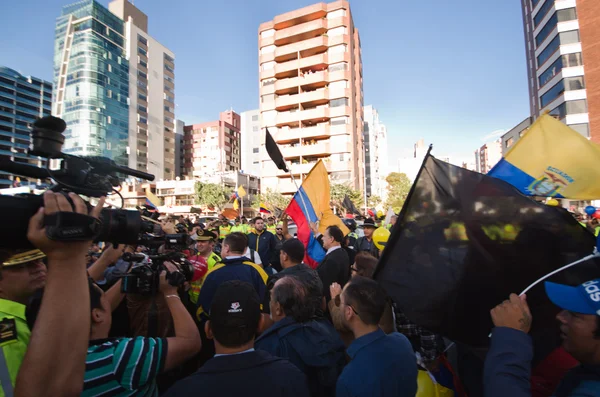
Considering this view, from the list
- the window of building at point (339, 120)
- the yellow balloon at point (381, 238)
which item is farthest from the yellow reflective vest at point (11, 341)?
the window of building at point (339, 120)

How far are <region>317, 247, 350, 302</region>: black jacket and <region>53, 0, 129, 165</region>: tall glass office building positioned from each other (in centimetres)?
6985

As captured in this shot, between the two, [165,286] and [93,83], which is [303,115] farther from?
[165,286]

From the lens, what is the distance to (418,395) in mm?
2371

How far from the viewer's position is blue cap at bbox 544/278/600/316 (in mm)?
1545

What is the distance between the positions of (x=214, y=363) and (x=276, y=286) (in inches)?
43.3

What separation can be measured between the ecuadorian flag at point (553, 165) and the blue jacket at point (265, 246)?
5901 mm

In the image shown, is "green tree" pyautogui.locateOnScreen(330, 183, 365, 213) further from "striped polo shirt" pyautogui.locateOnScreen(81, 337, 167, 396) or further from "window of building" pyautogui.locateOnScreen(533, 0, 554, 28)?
"striped polo shirt" pyautogui.locateOnScreen(81, 337, 167, 396)

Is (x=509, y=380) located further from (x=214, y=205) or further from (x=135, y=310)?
(x=214, y=205)

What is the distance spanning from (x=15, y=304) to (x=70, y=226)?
1063 mm

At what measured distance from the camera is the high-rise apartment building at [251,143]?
256 ft

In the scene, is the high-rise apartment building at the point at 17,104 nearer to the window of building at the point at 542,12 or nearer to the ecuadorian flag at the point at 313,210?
the ecuadorian flag at the point at 313,210

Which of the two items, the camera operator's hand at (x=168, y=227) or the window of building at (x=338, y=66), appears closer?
the camera operator's hand at (x=168, y=227)

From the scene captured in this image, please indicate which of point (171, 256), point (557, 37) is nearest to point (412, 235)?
point (171, 256)

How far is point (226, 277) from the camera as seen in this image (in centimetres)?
385
